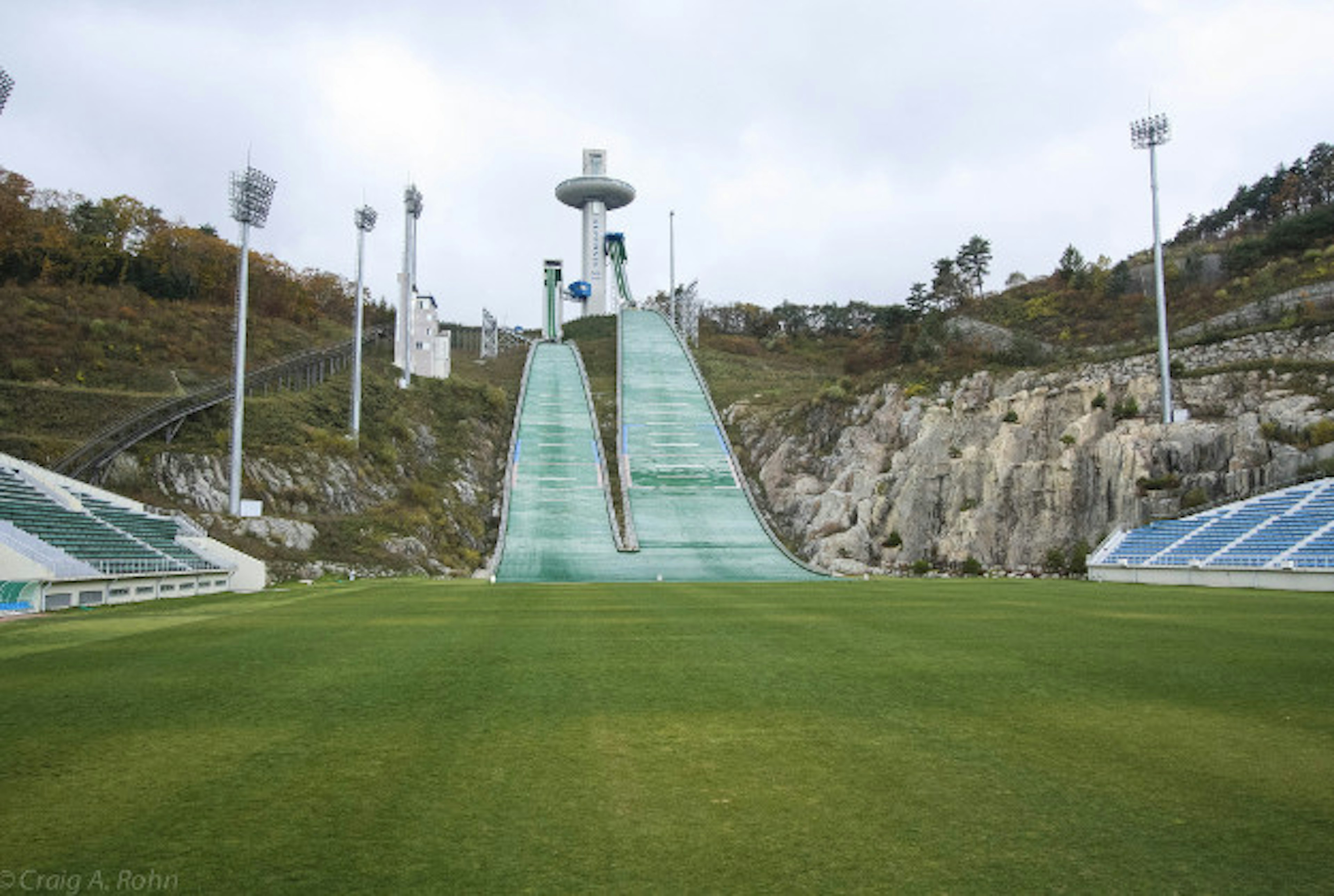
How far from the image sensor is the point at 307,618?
1557cm

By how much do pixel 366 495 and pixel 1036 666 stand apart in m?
31.8

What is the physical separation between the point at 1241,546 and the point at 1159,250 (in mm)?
13608

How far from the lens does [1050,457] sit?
33.8 metres

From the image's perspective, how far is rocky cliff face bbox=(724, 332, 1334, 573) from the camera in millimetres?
30188

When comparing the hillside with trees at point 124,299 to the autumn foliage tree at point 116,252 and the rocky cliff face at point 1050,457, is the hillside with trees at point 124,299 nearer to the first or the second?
the autumn foliage tree at point 116,252

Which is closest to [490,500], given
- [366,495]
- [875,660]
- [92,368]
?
[366,495]

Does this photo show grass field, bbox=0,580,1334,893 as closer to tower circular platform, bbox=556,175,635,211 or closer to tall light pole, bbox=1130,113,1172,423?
tall light pole, bbox=1130,113,1172,423

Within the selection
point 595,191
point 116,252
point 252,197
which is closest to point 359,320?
point 252,197

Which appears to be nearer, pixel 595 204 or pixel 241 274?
pixel 241 274

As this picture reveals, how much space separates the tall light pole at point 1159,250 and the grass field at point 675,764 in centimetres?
2162

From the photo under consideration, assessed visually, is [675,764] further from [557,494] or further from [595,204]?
[595,204]

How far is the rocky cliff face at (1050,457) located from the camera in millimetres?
30188

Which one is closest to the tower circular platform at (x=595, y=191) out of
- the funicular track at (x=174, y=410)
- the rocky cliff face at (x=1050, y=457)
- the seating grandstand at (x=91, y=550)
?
the funicular track at (x=174, y=410)

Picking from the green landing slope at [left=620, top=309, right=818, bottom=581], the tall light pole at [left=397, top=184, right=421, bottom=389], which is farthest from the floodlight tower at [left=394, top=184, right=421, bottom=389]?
the green landing slope at [left=620, top=309, right=818, bottom=581]
